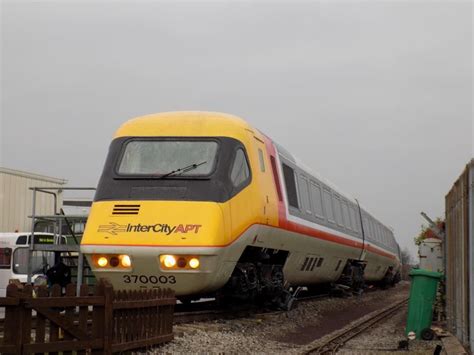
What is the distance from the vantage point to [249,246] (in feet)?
40.5

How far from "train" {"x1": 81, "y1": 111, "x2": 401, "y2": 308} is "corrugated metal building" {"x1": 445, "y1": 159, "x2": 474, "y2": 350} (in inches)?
116

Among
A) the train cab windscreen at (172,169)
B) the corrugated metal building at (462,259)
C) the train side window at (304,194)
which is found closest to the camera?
the corrugated metal building at (462,259)

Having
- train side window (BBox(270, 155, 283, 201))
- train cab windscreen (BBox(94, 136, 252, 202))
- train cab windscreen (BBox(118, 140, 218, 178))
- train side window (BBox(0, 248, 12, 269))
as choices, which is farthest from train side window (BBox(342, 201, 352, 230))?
train side window (BBox(0, 248, 12, 269))

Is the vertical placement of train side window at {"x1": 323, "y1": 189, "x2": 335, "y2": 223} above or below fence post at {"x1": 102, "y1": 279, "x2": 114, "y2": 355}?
above

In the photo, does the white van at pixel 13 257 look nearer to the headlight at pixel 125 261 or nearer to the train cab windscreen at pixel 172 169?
the train cab windscreen at pixel 172 169

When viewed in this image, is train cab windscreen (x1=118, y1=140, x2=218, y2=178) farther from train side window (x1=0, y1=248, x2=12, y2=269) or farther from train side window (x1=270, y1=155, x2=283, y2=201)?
train side window (x1=0, y1=248, x2=12, y2=269)

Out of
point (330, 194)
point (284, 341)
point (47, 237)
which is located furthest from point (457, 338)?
point (47, 237)

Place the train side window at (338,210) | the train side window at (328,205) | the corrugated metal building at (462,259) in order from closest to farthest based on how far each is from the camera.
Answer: the corrugated metal building at (462,259) < the train side window at (328,205) < the train side window at (338,210)

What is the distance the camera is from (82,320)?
26.3 ft

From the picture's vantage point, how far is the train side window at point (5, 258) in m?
23.8

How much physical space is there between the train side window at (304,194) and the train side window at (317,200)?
1.62 ft

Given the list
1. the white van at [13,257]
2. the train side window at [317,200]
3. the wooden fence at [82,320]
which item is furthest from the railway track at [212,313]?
the white van at [13,257]

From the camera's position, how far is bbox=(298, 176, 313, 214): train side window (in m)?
15.8

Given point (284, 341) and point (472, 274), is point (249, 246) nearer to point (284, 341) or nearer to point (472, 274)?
point (284, 341)
